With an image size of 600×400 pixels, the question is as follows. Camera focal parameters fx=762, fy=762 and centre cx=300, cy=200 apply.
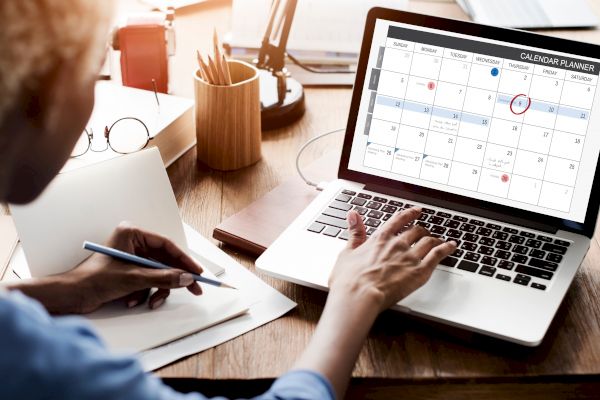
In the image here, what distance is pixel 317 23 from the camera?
5.41 feet

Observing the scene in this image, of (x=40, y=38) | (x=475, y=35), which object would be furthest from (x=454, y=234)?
(x=40, y=38)

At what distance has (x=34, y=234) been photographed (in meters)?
0.96

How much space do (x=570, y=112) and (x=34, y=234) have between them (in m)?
0.73

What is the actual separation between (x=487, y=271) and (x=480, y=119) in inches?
9.1

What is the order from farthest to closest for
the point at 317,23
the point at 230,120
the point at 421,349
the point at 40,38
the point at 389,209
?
the point at 317,23 < the point at 230,120 < the point at 389,209 < the point at 421,349 < the point at 40,38

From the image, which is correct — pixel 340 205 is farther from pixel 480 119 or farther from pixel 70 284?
pixel 70 284

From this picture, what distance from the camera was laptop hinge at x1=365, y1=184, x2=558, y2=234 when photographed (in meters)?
1.08

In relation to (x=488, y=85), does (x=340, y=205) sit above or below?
below

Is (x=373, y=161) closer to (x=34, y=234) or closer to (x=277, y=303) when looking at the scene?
(x=277, y=303)

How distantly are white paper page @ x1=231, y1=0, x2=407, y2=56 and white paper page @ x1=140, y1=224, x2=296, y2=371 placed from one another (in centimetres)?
66

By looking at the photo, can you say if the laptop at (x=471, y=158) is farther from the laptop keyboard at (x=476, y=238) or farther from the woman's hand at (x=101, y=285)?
the woman's hand at (x=101, y=285)

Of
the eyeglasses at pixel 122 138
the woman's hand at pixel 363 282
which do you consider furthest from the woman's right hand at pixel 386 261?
the eyeglasses at pixel 122 138

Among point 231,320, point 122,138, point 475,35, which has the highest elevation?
point 475,35

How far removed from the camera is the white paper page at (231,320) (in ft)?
2.96
